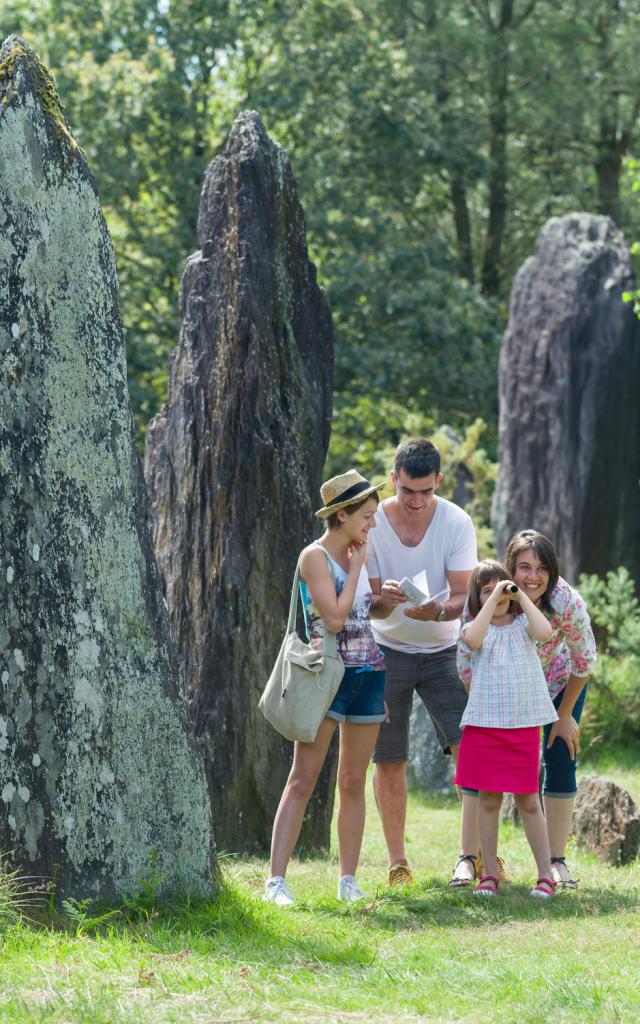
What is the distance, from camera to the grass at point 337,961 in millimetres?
4047

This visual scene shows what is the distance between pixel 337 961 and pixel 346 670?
1.53 m

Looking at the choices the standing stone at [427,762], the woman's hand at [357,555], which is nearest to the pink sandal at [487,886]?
the woman's hand at [357,555]

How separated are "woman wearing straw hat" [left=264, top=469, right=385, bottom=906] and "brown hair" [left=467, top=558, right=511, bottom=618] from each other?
48cm

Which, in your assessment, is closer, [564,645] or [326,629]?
[326,629]

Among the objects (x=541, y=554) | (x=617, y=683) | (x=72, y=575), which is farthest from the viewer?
(x=617, y=683)

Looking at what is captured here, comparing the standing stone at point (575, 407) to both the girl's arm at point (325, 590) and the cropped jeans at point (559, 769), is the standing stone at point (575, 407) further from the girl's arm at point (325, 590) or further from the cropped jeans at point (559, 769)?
the girl's arm at point (325, 590)

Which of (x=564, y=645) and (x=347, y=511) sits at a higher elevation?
(x=347, y=511)

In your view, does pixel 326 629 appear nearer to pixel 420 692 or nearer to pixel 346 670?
pixel 346 670

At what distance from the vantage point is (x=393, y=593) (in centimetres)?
609

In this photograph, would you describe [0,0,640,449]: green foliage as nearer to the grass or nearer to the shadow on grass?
the shadow on grass

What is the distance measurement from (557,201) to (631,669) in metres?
13.0

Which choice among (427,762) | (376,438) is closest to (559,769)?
(427,762)

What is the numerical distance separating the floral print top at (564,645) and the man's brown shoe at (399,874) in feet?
→ 3.03

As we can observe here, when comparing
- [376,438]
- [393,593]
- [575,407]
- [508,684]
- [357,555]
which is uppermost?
[376,438]
